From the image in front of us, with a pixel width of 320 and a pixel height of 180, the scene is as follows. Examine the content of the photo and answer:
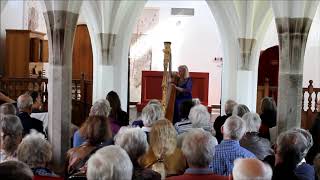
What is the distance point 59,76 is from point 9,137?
3510 mm

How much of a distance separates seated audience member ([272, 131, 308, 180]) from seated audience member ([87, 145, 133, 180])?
1328mm

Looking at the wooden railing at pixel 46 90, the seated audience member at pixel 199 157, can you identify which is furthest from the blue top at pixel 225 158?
the wooden railing at pixel 46 90

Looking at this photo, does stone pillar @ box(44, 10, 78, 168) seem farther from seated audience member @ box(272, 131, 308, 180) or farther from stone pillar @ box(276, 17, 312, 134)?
seated audience member @ box(272, 131, 308, 180)

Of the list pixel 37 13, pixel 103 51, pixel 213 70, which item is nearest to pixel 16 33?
pixel 37 13

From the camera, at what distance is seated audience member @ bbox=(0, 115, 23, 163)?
364cm

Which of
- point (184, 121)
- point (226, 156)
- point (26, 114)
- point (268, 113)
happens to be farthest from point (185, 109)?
point (226, 156)

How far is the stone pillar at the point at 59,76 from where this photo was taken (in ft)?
23.4

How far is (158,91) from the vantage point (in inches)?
567

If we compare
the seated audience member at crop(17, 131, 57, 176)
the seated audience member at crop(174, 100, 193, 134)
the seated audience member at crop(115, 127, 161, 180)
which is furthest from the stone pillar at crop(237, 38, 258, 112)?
the seated audience member at crop(17, 131, 57, 176)

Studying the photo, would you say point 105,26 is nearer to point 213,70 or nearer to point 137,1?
point 137,1

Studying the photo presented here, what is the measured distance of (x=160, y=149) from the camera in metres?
3.81

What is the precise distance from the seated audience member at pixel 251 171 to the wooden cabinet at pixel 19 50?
40.3 feet

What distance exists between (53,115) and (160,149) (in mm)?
3805

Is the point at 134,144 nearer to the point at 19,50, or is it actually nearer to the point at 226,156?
the point at 226,156
